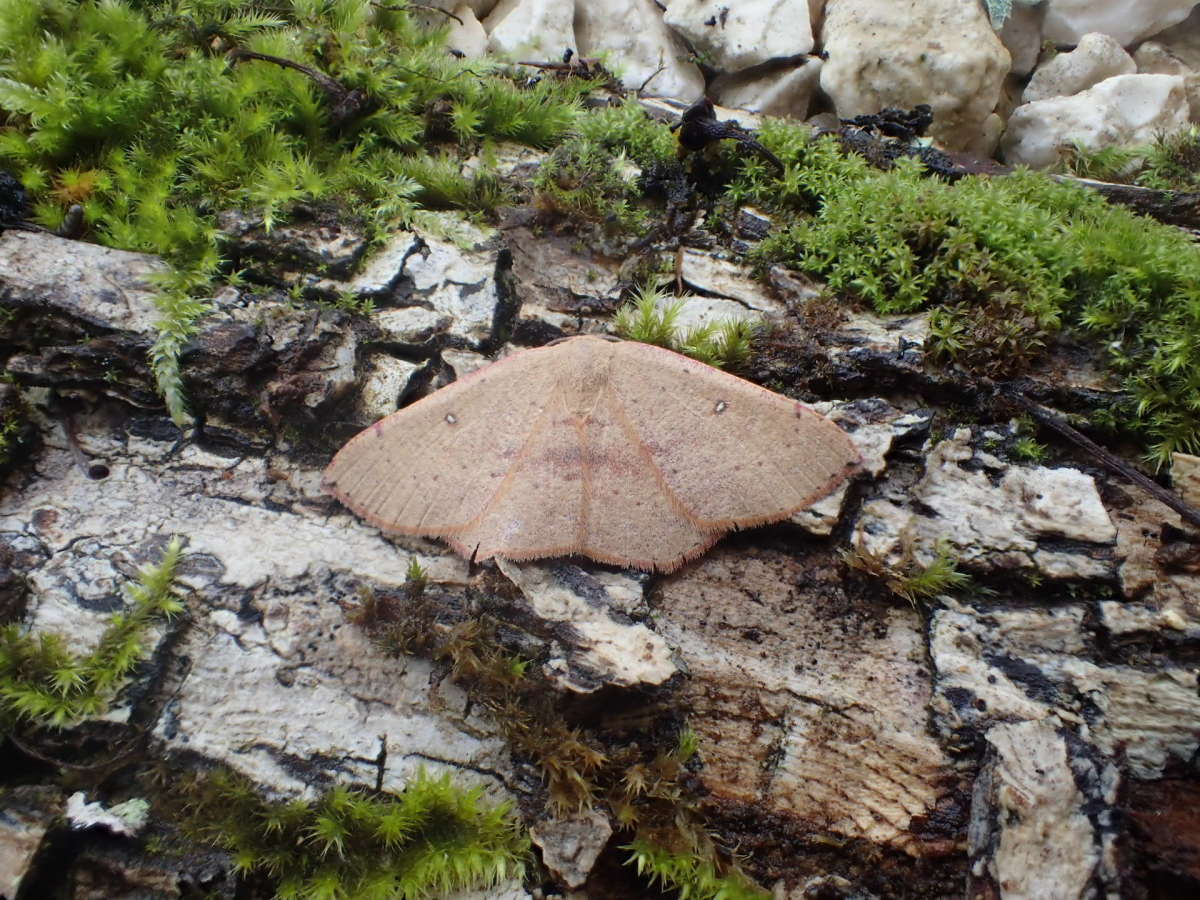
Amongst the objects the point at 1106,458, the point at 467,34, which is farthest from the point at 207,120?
the point at 1106,458

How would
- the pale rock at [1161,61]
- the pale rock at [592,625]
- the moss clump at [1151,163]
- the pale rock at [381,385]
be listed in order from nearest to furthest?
the pale rock at [592,625] < the pale rock at [381,385] < the moss clump at [1151,163] < the pale rock at [1161,61]

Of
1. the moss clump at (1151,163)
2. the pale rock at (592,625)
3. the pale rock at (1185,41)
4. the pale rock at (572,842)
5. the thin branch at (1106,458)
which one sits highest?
the pale rock at (1185,41)

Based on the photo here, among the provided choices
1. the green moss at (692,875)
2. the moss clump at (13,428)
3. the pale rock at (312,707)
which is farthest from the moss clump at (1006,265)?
the moss clump at (13,428)

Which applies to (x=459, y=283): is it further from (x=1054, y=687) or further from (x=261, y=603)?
(x=1054, y=687)

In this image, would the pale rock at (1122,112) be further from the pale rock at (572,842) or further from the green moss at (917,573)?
the pale rock at (572,842)

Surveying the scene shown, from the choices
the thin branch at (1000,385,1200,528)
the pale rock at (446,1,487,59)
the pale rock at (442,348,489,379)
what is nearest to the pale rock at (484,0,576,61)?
the pale rock at (446,1,487,59)

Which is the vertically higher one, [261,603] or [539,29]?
[539,29]

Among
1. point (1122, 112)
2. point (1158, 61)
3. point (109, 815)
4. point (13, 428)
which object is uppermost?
point (1158, 61)
